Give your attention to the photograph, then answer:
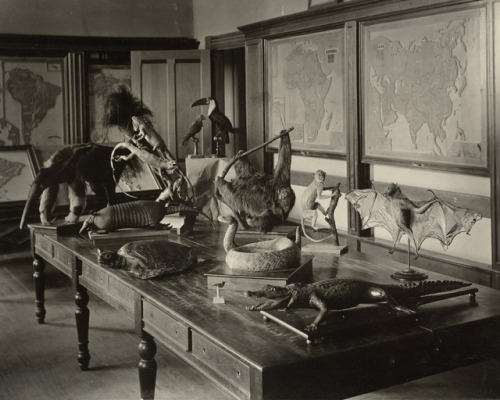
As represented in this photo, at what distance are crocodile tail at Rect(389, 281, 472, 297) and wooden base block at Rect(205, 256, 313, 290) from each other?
474 millimetres

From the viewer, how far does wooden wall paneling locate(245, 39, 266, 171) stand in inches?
287

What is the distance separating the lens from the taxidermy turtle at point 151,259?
3289 millimetres

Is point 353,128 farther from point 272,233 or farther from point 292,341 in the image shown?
point 292,341

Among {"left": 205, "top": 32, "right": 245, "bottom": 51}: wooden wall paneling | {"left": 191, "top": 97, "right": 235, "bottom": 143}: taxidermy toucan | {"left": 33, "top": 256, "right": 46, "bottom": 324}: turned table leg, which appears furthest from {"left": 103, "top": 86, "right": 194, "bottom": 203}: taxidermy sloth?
{"left": 205, "top": 32, "right": 245, "bottom": 51}: wooden wall paneling

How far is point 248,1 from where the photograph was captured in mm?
7883

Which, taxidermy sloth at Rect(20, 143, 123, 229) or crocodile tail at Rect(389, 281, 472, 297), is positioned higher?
taxidermy sloth at Rect(20, 143, 123, 229)

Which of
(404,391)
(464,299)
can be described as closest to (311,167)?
(404,391)

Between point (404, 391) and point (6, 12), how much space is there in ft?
21.8

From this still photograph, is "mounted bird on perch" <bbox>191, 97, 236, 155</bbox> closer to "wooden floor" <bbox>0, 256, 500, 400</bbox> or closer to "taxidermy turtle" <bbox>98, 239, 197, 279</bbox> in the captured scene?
"wooden floor" <bbox>0, 256, 500, 400</bbox>

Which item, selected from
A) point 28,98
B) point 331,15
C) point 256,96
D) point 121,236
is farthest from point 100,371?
point 28,98

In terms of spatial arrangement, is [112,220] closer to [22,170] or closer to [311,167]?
[311,167]

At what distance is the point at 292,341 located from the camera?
91.8 inches

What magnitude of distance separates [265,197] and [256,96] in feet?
11.4

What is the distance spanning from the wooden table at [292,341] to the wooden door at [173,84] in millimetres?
5224
